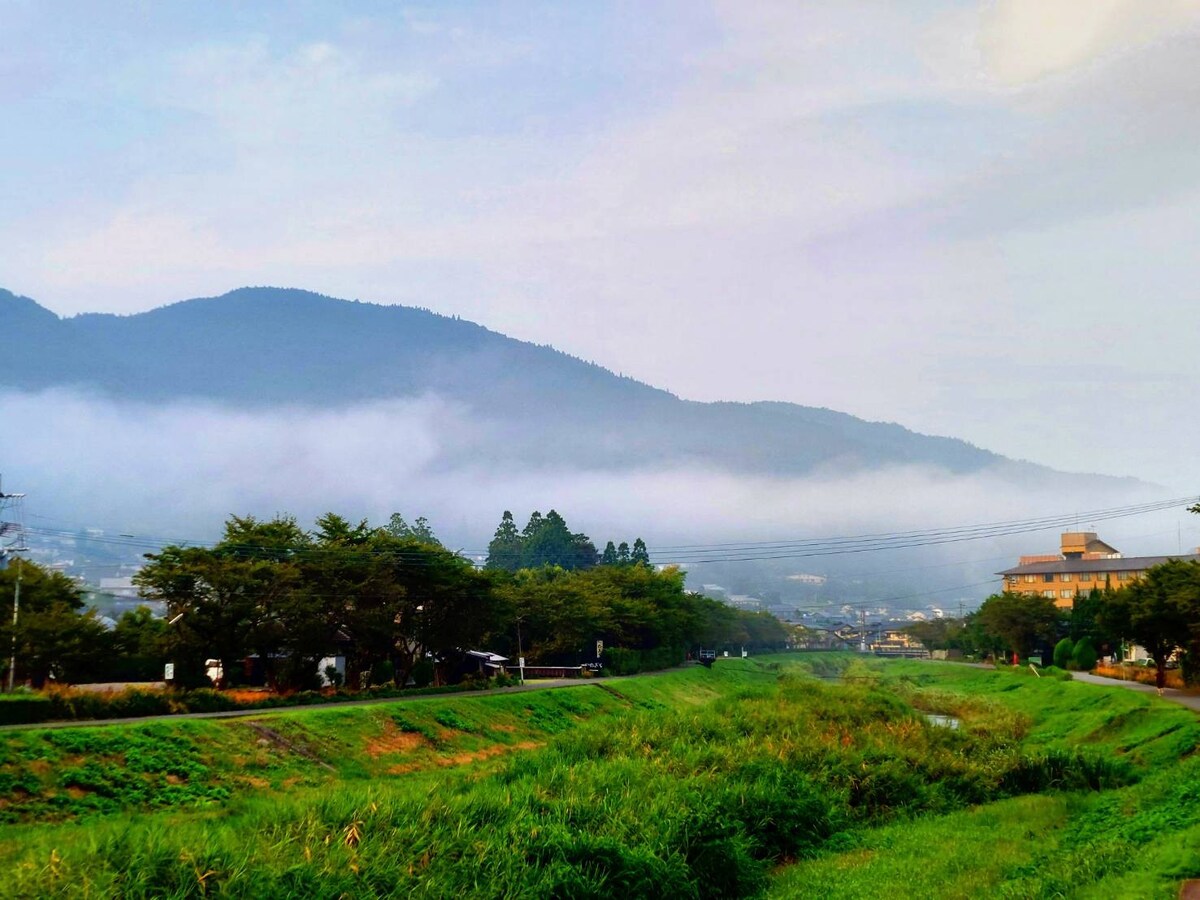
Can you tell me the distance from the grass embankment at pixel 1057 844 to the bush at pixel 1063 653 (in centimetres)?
4209

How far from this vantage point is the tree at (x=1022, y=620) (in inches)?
3514

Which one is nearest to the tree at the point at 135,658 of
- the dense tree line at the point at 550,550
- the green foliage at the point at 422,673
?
the green foliage at the point at 422,673

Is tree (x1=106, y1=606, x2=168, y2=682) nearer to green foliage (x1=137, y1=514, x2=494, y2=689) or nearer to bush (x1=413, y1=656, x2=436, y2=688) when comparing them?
green foliage (x1=137, y1=514, x2=494, y2=689)

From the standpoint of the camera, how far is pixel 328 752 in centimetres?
3241

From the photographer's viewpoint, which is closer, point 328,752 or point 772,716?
point 328,752

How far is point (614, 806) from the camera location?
19719mm

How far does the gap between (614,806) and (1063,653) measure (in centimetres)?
6649

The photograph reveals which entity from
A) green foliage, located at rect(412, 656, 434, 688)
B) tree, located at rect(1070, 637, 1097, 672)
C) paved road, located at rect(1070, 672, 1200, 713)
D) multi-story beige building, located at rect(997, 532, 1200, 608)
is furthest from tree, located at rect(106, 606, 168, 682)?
multi-story beige building, located at rect(997, 532, 1200, 608)

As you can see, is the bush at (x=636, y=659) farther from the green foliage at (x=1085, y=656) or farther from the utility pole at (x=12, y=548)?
the utility pole at (x=12, y=548)

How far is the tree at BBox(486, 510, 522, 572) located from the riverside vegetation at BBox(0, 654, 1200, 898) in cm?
10631

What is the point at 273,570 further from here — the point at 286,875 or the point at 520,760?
the point at 286,875

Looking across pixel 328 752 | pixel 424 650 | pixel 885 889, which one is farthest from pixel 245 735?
pixel 424 650

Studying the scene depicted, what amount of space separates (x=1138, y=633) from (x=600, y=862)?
43.7 meters

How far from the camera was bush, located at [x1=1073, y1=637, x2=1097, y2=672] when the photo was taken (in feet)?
238
